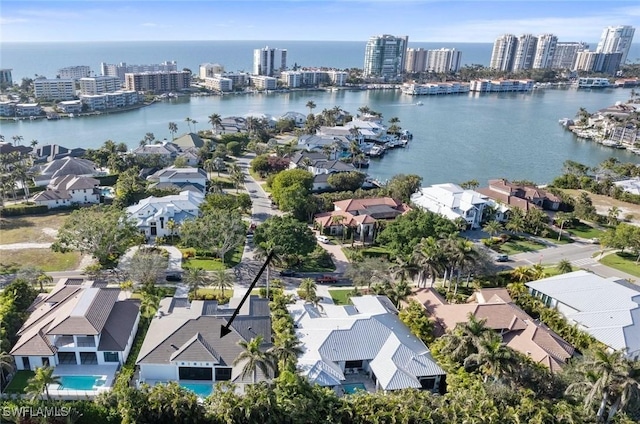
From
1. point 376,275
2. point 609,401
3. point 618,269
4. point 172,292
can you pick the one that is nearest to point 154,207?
point 172,292

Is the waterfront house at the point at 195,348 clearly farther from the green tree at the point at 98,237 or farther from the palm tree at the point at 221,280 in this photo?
the green tree at the point at 98,237

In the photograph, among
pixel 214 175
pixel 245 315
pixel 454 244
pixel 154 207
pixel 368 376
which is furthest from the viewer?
pixel 214 175

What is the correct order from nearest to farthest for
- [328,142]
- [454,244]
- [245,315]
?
[245,315] < [454,244] < [328,142]

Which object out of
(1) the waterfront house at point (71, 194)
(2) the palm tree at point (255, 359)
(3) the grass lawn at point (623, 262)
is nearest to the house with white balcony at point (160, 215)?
(1) the waterfront house at point (71, 194)

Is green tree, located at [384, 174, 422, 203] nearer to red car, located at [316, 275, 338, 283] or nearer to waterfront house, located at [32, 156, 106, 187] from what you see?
red car, located at [316, 275, 338, 283]

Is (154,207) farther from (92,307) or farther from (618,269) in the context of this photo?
(618,269)

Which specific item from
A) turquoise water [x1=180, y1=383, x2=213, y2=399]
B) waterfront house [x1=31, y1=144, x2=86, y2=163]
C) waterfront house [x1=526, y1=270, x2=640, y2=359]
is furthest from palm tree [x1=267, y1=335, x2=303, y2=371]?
waterfront house [x1=31, y1=144, x2=86, y2=163]
